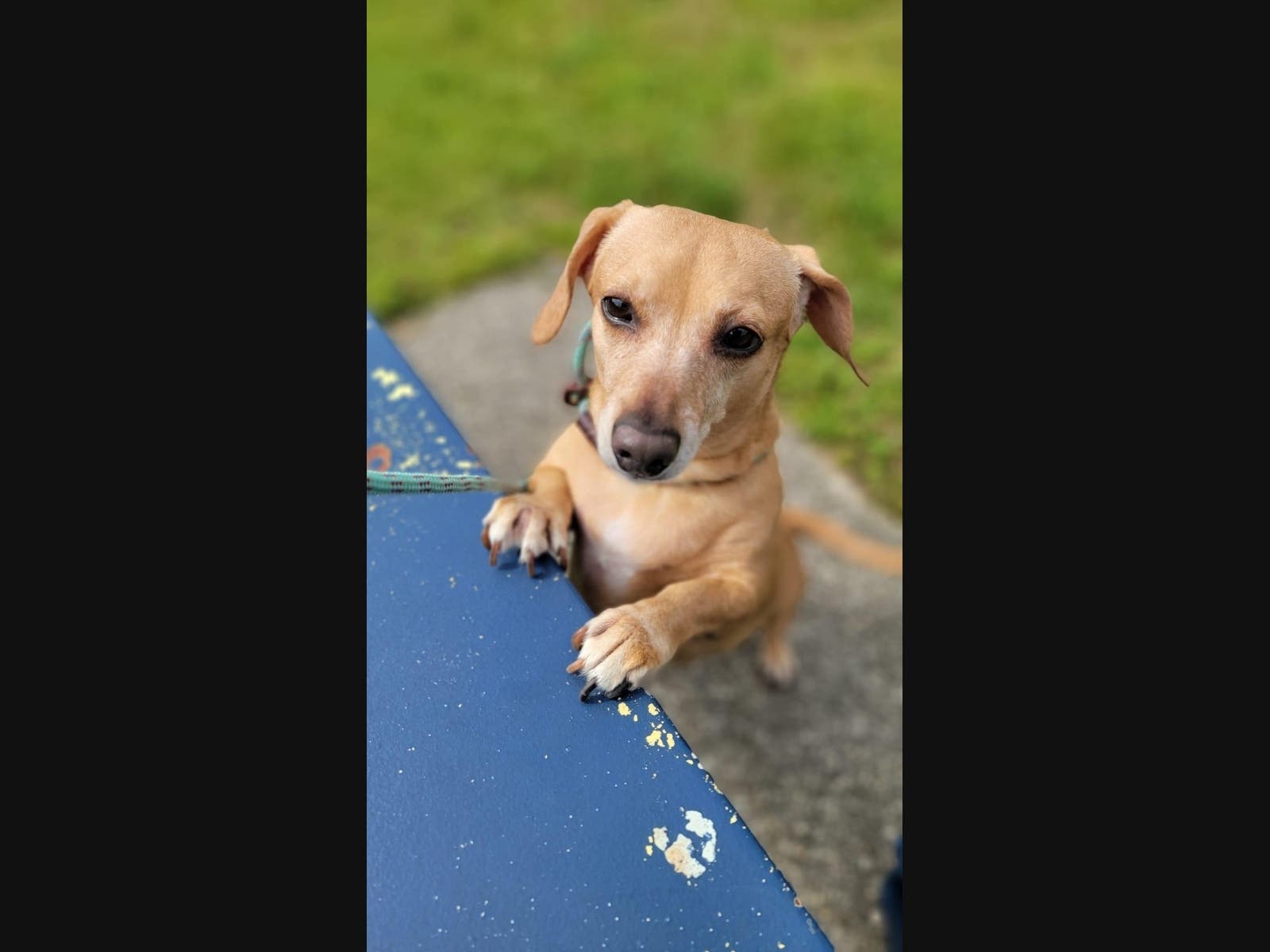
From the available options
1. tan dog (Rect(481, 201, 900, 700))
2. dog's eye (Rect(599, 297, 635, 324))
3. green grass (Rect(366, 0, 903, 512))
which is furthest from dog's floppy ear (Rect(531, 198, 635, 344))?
green grass (Rect(366, 0, 903, 512))

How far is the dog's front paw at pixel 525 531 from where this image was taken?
2035mm

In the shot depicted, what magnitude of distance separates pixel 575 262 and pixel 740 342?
45 cm

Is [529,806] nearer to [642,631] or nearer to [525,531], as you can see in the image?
[642,631]

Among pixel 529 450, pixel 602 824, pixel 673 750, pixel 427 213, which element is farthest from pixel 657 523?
pixel 427 213

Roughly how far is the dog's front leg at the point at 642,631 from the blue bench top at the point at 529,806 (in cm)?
5

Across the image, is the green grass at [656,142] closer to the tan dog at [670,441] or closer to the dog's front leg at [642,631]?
the tan dog at [670,441]

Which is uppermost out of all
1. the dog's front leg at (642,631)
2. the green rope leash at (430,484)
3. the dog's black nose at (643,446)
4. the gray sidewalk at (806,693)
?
the dog's black nose at (643,446)

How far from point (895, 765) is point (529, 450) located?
6.46 ft

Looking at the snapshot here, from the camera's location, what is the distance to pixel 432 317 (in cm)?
446

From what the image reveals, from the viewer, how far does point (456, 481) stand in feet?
6.69

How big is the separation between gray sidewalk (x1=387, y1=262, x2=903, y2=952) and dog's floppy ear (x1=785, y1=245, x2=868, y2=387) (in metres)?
0.96

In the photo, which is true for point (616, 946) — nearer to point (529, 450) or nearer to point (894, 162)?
point (529, 450)

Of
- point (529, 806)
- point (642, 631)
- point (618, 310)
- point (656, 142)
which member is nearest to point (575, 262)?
point (618, 310)

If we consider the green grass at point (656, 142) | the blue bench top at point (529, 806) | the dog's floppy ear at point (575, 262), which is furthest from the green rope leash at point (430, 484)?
the green grass at point (656, 142)
